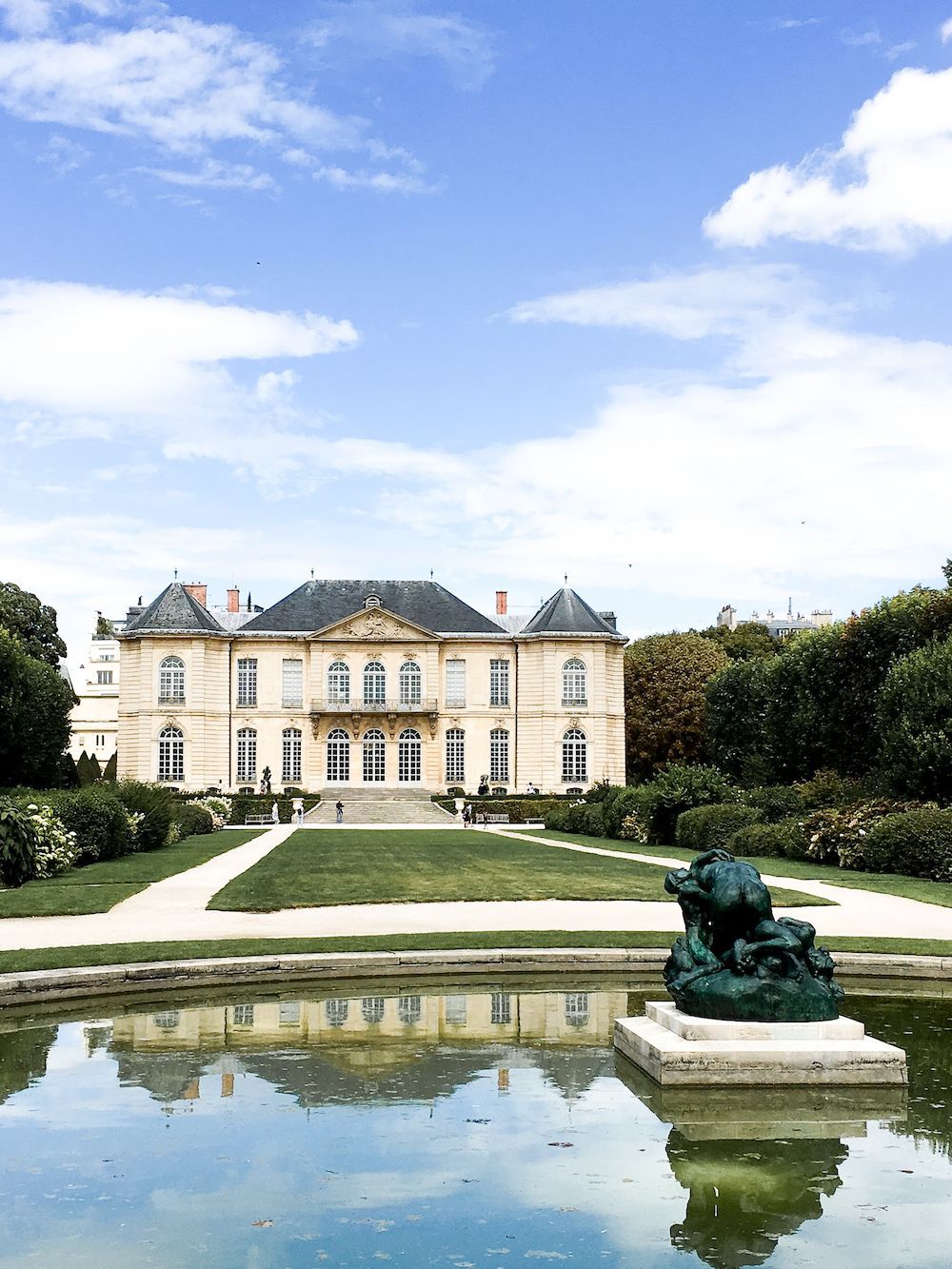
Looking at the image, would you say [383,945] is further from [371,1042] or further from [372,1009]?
[371,1042]

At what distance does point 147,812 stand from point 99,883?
969 centimetres

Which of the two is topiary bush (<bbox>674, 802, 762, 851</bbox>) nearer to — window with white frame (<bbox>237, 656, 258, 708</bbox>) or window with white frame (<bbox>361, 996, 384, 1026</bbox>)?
window with white frame (<bbox>361, 996, 384, 1026</bbox>)

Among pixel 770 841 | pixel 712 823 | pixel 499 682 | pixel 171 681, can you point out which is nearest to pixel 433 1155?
pixel 770 841

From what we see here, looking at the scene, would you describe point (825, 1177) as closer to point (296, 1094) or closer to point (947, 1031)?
point (296, 1094)

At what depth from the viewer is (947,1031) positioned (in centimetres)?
884

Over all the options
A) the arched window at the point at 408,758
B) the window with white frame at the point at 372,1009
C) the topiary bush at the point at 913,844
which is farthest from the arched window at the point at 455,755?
the window with white frame at the point at 372,1009

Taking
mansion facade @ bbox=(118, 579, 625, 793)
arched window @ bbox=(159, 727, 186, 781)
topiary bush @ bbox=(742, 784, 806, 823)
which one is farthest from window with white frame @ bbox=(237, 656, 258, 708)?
topiary bush @ bbox=(742, 784, 806, 823)

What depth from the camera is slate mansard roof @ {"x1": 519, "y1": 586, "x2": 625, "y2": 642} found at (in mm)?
62219

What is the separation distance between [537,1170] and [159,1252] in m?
1.70

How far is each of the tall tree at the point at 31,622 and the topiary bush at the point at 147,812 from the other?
72.1ft

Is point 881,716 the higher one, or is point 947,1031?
point 881,716

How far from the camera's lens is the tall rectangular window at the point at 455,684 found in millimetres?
63406

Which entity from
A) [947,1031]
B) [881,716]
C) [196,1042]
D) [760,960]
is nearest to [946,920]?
[947,1031]

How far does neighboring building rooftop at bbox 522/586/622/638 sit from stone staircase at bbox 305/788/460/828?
9.84 meters
